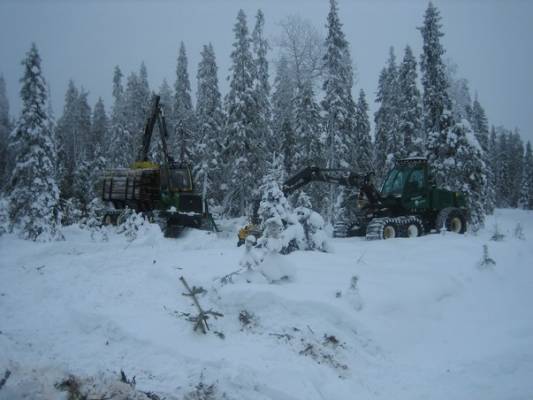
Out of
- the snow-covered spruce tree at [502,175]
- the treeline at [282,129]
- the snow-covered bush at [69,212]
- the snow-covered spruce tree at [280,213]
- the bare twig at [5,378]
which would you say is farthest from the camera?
the snow-covered spruce tree at [502,175]

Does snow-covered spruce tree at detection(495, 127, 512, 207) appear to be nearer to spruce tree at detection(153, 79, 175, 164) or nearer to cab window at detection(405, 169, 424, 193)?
spruce tree at detection(153, 79, 175, 164)

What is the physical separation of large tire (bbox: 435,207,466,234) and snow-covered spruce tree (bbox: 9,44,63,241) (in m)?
16.0

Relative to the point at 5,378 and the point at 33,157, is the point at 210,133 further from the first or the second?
the point at 5,378

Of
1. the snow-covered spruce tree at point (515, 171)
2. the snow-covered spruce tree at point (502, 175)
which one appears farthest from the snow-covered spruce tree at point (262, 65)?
the snow-covered spruce tree at point (515, 171)

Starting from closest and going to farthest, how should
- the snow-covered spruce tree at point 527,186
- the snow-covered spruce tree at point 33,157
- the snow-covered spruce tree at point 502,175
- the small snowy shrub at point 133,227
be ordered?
the small snowy shrub at point 133,227
the snow-covered spruce tree at point 33,157
the snow-covered spruce tree at point 527,186
the snow-covered spruce tree at point 502,175

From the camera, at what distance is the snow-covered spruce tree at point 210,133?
28.3 meters

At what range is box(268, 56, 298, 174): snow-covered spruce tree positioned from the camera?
1163 inches

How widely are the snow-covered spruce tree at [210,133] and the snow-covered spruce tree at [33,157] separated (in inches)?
397

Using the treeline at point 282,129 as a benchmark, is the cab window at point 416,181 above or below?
below

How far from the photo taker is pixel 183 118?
31594mm

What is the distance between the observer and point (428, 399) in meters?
5.19

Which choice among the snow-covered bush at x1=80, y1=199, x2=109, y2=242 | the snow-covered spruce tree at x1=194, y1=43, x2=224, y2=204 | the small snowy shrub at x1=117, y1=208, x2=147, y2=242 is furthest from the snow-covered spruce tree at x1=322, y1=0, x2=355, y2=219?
the small snowy shrub at x1=117, y1=208, x2=147, y2=242

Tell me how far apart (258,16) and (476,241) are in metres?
24.9

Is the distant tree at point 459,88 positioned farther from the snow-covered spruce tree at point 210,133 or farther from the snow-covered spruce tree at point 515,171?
the snow-covered spruce tree at point 515,171
